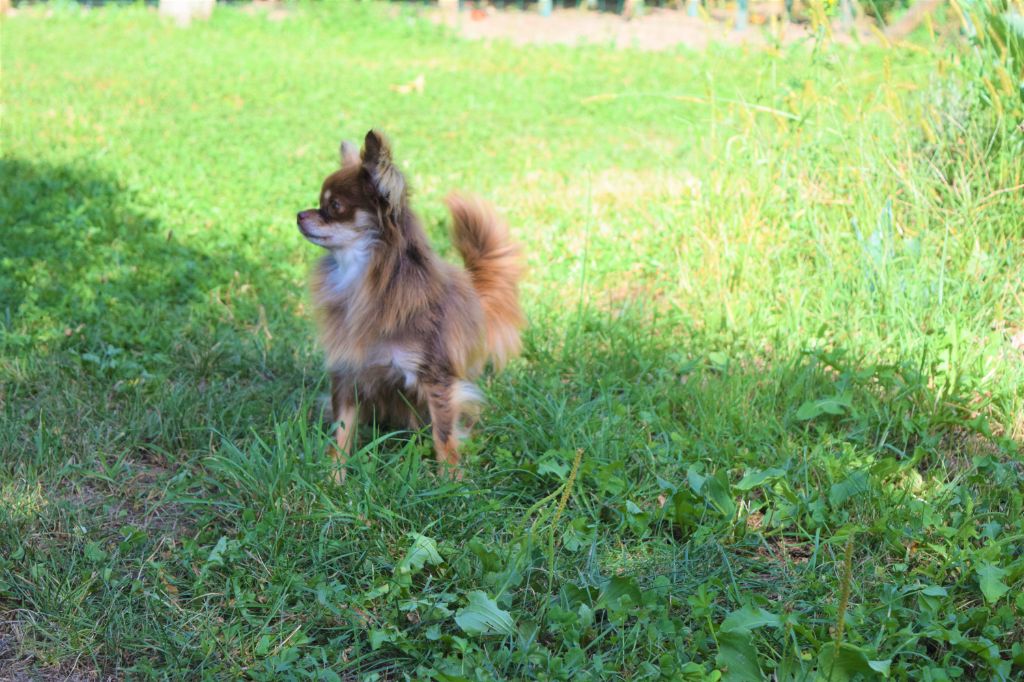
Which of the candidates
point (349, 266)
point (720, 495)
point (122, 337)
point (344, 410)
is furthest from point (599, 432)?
point (122, 337)

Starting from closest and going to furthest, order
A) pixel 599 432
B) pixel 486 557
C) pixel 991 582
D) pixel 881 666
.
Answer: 1. pixel 881 666
2. pixel 991 582
3. pixel 486 557
4. pixel 599 432

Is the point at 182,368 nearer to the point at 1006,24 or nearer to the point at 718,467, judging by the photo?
the point at 718,467

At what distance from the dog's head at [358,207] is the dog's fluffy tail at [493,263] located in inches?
31.1

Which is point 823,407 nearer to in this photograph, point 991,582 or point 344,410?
point 991,582

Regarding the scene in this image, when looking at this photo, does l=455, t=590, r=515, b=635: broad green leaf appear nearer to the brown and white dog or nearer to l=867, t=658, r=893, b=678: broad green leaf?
the brown and white dog

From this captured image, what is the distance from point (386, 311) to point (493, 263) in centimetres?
89

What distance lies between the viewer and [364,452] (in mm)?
2984

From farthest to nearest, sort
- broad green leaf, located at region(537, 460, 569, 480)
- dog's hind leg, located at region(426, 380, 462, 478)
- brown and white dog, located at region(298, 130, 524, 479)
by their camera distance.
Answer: dog's hind leg, located at region(426, 380, 462, 478) → brown and white dog, located at region(298, 130, 524, 479) → broad green leaf, located at region(537, 460, 569, 480)

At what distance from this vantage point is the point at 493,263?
13.0 feet

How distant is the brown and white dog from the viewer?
3.09 m

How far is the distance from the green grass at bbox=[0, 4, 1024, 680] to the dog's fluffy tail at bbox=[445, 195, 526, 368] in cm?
17

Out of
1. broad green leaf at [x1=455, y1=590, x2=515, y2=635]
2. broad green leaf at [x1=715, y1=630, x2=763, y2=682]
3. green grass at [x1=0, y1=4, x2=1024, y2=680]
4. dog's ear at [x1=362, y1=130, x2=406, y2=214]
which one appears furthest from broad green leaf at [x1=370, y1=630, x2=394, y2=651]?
dog's ear at [x1=362, y1=130, x2=406, y2=214]

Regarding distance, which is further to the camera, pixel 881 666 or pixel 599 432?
pixel 599 432

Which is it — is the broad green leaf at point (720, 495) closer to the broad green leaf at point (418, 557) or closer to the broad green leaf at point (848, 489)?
the broad green leaf at point (848, 489)
